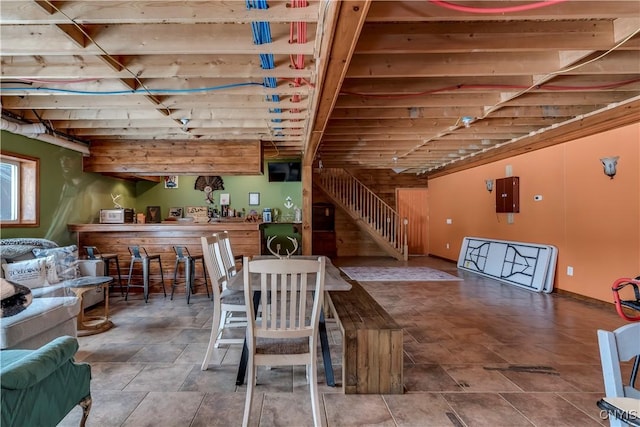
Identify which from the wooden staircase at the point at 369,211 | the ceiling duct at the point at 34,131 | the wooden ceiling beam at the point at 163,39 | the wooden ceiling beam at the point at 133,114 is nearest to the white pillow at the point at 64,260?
the ceiling duct at the point at 34,131

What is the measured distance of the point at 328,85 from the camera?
2.72 m

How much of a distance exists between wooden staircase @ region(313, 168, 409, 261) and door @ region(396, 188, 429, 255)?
3.02ft

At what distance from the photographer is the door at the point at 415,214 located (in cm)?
1037

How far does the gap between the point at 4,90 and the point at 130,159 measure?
7.36ft

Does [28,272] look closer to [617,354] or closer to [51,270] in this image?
[51,270]

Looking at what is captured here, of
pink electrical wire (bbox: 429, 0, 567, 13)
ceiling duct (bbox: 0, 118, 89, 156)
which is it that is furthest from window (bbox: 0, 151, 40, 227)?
pink electrical wire (bbox: 429, 0, 567, 13)

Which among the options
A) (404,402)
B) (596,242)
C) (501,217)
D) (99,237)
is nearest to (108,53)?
(404,402)

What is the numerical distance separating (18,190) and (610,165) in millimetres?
7802

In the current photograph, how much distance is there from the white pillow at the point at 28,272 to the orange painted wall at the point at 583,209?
22.7 ft

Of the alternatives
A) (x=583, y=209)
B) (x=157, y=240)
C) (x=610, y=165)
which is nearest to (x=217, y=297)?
(x=157, y=240)

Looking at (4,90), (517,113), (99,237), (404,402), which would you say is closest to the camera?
(404,402)

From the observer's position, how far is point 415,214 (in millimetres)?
10414

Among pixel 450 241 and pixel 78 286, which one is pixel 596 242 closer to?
pixel 450 241

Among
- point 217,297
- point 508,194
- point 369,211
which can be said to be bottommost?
point 217,297
